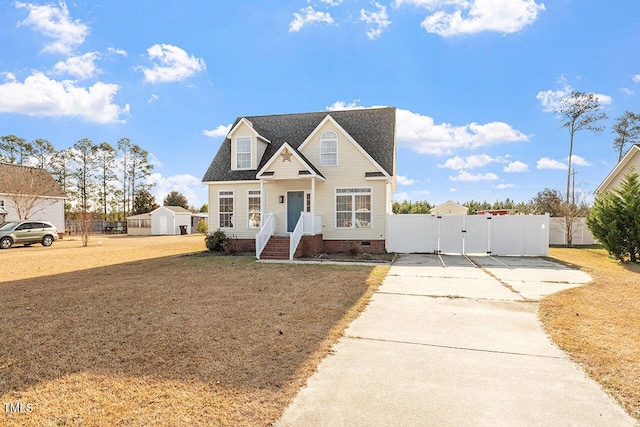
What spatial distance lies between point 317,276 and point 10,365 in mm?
7244

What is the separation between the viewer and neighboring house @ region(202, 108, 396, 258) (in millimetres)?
16391

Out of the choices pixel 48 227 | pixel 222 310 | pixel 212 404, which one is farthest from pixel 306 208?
pixel 48 227

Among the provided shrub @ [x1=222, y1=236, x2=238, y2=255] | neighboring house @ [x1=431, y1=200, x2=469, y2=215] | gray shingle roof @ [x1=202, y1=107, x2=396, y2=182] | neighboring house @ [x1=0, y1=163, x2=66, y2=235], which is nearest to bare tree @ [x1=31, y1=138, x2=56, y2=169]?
neighboring house @ [x1=0, y1=163, x2=66, y2=235]

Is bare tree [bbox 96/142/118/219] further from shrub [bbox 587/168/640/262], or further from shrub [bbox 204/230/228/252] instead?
shrub [bbox 587/168/640/262]

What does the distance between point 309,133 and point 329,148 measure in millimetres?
2515

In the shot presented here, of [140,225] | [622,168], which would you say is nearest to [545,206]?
[622,168]

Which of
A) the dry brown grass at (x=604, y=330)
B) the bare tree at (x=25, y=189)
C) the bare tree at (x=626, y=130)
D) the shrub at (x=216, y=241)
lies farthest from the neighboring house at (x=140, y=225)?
the bare tree at (x=626, y=130)

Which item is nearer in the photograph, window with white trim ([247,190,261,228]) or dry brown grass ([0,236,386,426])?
dry brown grass ([0,236,386,426])

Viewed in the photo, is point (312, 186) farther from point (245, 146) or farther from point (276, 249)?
point (245, 146)

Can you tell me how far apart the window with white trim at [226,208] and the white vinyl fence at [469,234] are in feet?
27.8

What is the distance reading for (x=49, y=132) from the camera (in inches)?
1763

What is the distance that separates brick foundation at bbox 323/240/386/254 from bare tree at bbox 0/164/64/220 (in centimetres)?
2846

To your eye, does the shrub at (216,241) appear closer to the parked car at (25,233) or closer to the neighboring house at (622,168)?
the parked car at (25,233)

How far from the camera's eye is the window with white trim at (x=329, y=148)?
17438 millimetres
